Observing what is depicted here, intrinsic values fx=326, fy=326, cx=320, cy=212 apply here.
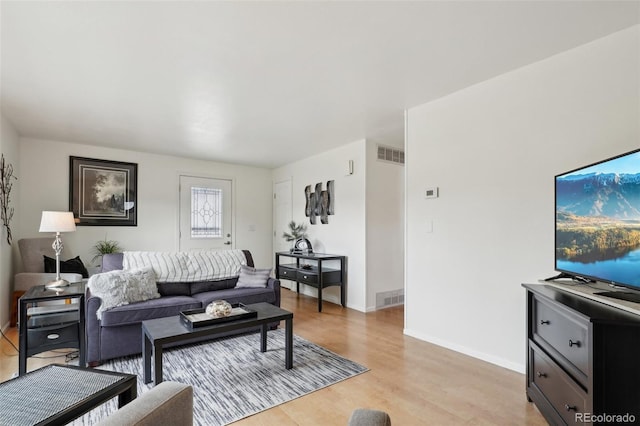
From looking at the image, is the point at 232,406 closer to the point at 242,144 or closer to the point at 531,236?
the point at 531,236

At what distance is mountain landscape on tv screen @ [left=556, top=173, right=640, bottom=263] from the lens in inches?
61.7

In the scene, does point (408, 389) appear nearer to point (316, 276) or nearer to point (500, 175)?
point (500, 175)

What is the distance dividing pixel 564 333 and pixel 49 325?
3559 mm

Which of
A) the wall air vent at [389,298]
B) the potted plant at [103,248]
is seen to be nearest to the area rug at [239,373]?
the wall air vent at [389,298]

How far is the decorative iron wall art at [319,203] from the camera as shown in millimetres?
5309

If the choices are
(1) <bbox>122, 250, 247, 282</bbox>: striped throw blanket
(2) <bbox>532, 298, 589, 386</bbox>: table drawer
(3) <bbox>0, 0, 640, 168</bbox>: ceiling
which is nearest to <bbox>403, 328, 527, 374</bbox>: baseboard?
(2) <bbox>532, 298, 589, 386</bbox>: table drawer

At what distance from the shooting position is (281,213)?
21.9 feet

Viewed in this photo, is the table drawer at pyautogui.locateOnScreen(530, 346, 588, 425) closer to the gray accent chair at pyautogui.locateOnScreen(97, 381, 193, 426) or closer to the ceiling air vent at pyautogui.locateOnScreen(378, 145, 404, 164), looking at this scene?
the gray accent chair at pyautogui.locateOnScreen(97, 381, 193, 426)

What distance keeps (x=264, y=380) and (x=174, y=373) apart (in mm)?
757

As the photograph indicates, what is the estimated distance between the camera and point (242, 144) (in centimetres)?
505

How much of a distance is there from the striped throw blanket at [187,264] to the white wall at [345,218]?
1.56 m

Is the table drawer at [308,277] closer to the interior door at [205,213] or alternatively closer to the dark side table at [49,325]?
the interior door at [205,213]

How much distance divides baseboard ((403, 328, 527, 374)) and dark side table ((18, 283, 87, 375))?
3.08 metres

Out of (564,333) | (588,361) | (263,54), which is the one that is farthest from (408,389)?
(263,54)
